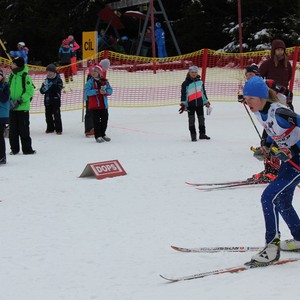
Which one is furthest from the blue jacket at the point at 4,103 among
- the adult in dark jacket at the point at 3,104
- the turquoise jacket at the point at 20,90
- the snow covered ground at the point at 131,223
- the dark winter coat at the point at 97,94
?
the dark winter coat at the point at 97,94

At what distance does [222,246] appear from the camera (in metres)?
5.75

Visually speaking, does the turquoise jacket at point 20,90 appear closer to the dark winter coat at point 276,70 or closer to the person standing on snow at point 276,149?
the dark winter coat at point 276,70

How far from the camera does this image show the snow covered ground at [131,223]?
4699mm

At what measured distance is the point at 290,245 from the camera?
532cm

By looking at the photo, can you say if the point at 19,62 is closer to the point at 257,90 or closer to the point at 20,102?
the point at 20,102

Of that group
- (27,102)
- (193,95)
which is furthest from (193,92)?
(27,102)

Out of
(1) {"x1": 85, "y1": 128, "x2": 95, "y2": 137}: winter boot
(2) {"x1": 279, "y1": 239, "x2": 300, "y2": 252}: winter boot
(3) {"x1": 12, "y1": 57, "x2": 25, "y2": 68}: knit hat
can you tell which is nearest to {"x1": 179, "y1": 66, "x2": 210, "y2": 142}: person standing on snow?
(1) {"x1": 85, "y1": 128, "x2": 95, "y2": 137}: winter boot

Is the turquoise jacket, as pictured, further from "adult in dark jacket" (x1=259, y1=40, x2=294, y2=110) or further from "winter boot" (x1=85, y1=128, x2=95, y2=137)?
"adult in dark jacket" (x1=259, y1=40, x2=294, y2=110)

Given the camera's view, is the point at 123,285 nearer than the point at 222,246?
Yes

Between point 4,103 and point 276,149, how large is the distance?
5599 mm

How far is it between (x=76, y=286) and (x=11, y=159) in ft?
19.1

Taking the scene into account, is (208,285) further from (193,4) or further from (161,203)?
(193,4)

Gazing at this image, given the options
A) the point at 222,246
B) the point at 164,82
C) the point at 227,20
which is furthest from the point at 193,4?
the point at 222,246

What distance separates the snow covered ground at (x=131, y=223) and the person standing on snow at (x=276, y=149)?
0.27 meters
